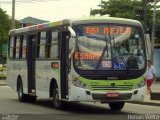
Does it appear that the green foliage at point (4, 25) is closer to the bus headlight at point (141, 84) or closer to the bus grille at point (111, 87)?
the bus headlight at point (141, 84)

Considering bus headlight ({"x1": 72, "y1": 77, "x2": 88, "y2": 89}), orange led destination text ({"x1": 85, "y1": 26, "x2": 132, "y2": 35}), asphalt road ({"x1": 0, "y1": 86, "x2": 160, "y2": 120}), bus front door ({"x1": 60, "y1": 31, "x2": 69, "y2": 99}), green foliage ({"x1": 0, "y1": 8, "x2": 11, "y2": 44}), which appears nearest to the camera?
asphalt road ({"x1": 0, "y1": 86, "x2": 160, "y2": 120})

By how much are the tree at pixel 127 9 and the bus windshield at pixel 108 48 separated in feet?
136

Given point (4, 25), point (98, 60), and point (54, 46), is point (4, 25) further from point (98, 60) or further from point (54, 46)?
point (98, 60)

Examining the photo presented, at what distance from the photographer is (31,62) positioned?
75.5 ft

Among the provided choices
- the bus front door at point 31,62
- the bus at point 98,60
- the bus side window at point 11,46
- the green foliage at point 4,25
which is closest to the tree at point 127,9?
the green foliage at point 4,25

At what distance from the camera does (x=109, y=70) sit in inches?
721

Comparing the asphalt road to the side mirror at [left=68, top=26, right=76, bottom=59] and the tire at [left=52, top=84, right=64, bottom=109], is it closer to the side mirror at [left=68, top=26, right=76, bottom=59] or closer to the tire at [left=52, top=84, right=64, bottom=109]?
the tire at [left=52, top=84, right=64, bottom=109]

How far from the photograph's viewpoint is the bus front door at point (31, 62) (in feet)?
74.9

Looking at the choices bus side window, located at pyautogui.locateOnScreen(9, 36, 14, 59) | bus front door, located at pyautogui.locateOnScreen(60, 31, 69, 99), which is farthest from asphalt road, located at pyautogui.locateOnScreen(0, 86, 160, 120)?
bus side window, located at pyautogui.locateOnScreen(9, 36, 14, 59)

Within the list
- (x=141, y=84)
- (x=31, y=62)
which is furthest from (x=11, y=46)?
(x=141, y=84)

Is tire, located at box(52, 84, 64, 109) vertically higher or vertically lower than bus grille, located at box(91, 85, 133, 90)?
lower

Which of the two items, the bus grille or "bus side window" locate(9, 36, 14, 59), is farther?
"bus side window" locate(9, 36, 14, 59)

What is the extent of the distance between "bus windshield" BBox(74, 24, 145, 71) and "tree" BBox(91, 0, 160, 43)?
41.5m

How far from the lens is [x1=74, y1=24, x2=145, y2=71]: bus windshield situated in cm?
1827
